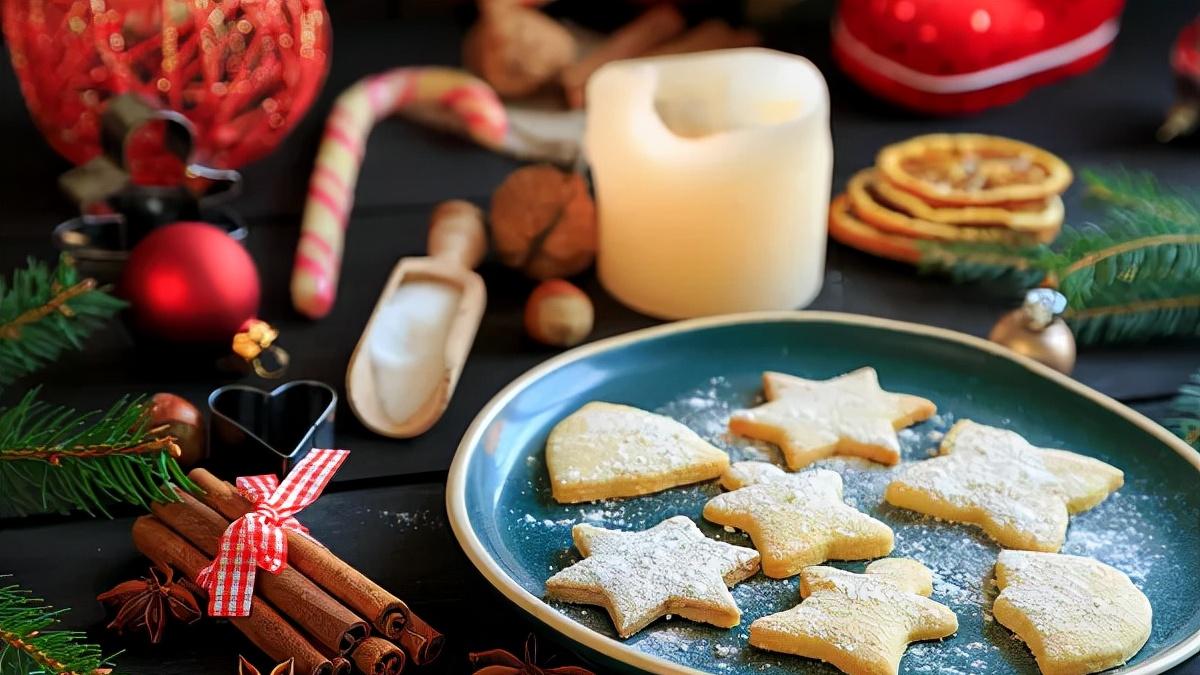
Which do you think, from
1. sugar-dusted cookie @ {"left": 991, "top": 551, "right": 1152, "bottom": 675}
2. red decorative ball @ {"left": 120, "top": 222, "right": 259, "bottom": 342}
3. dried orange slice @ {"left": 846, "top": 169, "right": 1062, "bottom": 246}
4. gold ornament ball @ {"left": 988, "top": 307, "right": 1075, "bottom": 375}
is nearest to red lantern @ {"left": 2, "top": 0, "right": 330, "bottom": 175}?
red decorative ball @ {"left": 120, "top": 222, "right": 259, "bottom": 342}

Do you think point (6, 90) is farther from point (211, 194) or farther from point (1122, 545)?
point (1122, 545)

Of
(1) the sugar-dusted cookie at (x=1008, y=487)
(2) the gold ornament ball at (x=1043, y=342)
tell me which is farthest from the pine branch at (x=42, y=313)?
(2) the gold ornament ball at (x=1043, y=342)

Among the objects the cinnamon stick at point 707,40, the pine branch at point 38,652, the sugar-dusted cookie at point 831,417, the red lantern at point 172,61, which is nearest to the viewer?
the pine branch at point 38,652

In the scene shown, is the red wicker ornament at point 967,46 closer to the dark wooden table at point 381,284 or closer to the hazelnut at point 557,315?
the dark wooden table at point 381,284

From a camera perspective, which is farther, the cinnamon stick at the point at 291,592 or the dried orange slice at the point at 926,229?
the dried orange slice at the point at 926,229

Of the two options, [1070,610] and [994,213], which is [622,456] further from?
[994,213]

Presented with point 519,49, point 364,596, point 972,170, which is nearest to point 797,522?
point 364,596

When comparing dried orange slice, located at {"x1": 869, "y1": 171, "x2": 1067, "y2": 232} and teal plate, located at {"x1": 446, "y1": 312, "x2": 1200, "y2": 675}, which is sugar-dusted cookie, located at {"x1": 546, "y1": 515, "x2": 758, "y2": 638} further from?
dried orange slice, located at {"x1": 869, "y1": 171, "x2": 1067, "y2": 232}

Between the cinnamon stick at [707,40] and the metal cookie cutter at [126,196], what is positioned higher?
the metal cookie cutter at [126,196]
